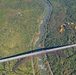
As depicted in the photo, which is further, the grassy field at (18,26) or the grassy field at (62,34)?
the grassy field at (18,26)

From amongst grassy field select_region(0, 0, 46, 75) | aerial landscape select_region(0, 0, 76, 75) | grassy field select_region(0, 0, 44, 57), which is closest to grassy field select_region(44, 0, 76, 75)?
aerial landscape select_region(0, 0, 76, 75)

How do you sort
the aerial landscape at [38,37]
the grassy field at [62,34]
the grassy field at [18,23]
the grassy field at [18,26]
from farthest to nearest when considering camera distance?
the grassy field at [18,23]
the grassy field at [18,26]
the aerial landscape at [38,37]
the grassy field at [62,34]

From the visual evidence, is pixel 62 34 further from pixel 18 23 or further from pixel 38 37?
pixel 18 23

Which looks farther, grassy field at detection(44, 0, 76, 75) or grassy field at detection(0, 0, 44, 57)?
grassy field at detection(0, 0, 44, 57)

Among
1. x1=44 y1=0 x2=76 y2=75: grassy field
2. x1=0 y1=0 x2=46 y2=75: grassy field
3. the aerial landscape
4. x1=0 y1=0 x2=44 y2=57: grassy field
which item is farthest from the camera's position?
x1=0 y1=0 x2=44 y2=57: grassy field

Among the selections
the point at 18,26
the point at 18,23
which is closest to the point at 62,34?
the point at 18,26

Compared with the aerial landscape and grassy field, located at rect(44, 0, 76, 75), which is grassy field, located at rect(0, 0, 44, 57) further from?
grassy field, located at rect(44, 0, 76, 75)

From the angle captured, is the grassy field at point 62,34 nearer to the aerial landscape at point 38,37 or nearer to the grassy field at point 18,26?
the aerial landscape at point 38,37

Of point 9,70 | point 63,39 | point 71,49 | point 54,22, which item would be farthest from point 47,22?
point 9,70

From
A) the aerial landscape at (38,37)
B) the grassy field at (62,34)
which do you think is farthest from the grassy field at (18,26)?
the grassy field at (62,34)
